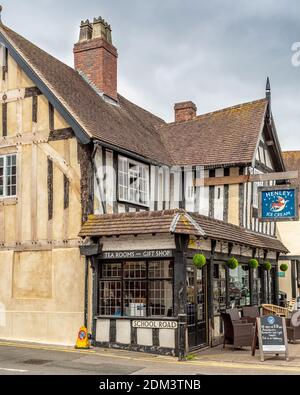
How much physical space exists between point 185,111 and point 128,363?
47.3 ft

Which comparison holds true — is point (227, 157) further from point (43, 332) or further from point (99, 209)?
point (43, 332)

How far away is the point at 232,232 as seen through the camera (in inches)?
589

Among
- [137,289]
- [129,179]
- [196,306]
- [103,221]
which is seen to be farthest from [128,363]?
[129,179]

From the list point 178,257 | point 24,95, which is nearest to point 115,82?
point 24,95

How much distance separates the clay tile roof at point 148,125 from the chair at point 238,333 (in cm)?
532

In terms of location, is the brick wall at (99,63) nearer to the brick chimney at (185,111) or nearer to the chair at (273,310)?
the brick chimney at (185,111)

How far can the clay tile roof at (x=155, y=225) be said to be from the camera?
12.1 m

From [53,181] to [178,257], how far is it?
4.13 meters

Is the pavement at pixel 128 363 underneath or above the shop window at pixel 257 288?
underneath

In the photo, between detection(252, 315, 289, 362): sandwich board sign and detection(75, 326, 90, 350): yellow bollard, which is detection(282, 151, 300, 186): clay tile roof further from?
detection(75, 326, 90, 350): yellow bollard

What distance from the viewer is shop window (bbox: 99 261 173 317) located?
41.5ft

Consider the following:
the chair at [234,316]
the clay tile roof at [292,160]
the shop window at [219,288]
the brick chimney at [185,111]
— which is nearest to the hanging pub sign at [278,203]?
the shop window at [219,288]

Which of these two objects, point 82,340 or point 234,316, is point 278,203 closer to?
point 234,316
